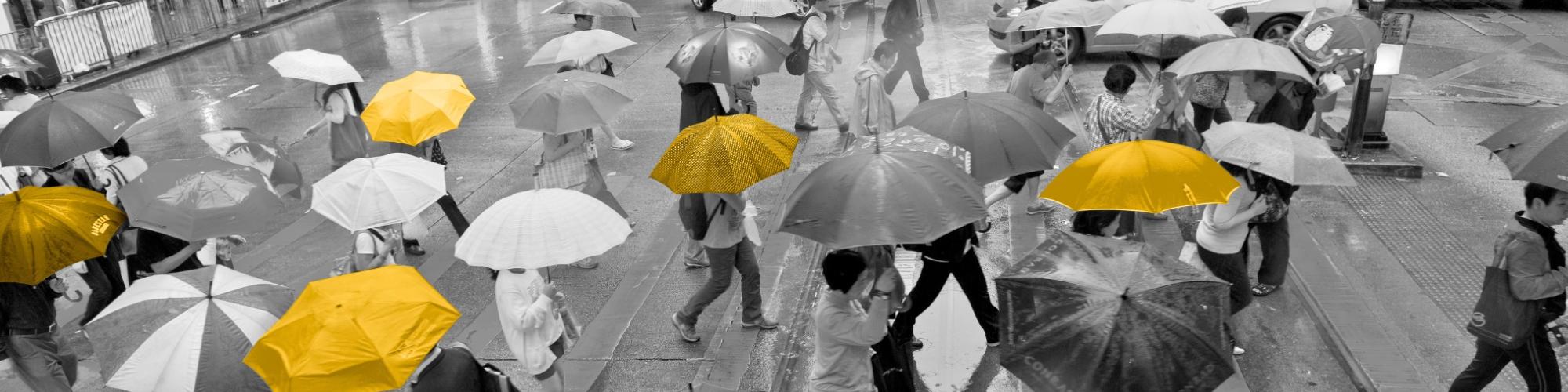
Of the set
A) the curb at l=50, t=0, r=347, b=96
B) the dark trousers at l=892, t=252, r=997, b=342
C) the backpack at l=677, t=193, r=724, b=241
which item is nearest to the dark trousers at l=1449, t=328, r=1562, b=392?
the dark trousers at l=892, t=252, r=997, b=342

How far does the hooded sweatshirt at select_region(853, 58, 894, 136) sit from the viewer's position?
9.02 metres

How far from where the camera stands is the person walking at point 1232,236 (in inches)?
240

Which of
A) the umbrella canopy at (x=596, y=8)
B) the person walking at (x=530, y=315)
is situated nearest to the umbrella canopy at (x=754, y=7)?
the umbrella canopy at (x=596, y=8)

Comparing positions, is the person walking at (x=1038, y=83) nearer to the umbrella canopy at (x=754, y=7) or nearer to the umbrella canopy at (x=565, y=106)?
the umbrella canopy at (x=754, y=7)

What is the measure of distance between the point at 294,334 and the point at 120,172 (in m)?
4.12

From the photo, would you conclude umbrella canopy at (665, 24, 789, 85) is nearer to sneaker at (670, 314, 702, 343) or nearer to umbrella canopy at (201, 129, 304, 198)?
sneaker at (670, 314, 702, 343)

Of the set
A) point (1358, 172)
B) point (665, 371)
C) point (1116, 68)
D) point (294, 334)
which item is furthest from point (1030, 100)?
point (294, 334)

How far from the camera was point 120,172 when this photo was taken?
23.6 feet

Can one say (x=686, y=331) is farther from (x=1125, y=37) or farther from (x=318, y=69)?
(x=1125, y=37)

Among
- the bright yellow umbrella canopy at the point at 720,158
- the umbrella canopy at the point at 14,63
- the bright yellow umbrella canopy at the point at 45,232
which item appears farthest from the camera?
the umbrella canopy at the point at 14,63

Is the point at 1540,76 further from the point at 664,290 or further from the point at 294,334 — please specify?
the point at 294,334

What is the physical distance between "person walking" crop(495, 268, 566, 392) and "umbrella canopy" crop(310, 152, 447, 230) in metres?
1.21

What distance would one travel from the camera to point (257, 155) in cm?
760

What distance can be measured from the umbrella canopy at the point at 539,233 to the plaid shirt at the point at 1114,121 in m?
3.59
